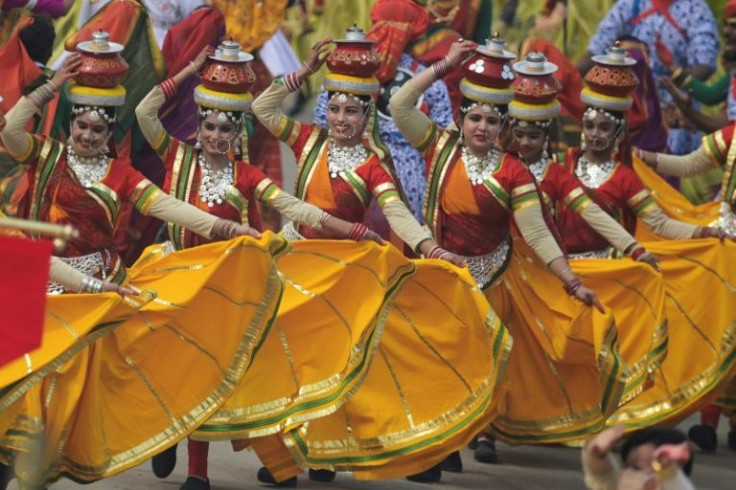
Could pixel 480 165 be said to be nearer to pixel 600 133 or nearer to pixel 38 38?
pixel 600 133

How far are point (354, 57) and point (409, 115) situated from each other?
1.22 feet

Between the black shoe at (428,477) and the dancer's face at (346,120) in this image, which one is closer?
the dancer's face at (346,120)

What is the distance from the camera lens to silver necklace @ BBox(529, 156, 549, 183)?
34.8ft

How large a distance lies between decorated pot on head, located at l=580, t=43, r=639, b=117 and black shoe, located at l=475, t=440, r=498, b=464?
1.67 meters

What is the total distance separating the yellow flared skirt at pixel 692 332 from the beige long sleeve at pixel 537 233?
40.8 inches

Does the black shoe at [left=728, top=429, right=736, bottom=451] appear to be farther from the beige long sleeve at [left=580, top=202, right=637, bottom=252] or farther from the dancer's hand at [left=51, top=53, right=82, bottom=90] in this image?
the dancer's hand at [left=51, top=53, right=82, bottom=90]

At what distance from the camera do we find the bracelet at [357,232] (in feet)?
31.4

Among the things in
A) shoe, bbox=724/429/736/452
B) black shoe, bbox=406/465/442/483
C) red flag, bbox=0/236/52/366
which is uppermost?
red flag, bbox=0/236/52/366

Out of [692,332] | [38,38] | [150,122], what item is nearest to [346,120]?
[150,122]

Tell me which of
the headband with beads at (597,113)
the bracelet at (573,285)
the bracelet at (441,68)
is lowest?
the bracelet at (573,285)

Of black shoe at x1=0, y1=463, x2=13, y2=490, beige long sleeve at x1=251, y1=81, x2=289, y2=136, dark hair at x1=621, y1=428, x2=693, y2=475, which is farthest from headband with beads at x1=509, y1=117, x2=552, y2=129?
dark hair at x1=621, y1=428, x2=693, y2=475

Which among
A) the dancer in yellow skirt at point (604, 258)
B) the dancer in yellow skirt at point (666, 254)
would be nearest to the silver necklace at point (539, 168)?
the dancer in yellow skirt at point (604, 258)

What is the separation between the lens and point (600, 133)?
1086 centimetres

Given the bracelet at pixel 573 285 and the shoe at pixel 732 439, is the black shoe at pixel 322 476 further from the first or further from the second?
the shoe at pixel 732 439
